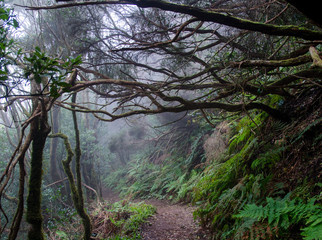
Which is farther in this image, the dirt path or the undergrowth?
the dirt path

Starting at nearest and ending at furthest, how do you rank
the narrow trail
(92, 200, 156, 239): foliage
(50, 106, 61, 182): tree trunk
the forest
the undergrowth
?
the forest, the undergrowth, the narrow trail, (92, 200, 156, 239): foliage, (50, 106, 61, 182): tree trunk

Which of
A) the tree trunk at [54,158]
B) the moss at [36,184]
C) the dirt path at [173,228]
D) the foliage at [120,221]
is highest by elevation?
the tree trunk at [54,158]

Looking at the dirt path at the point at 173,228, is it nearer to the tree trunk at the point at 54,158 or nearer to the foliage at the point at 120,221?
the foliage at the point at 120,221

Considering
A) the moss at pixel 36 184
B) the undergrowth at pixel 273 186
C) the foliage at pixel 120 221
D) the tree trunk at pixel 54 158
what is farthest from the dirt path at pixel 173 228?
the tree trunk at pixel 54 158

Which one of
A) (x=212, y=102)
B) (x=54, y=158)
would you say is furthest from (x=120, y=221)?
(x=54, y=158)

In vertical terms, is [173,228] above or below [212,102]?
below

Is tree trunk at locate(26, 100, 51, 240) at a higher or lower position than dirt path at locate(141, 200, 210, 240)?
higher

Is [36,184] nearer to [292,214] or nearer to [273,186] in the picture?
[292,214]

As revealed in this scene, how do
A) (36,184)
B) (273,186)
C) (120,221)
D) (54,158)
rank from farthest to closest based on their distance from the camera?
(54,158) < (120,221) < (273,186) < (36,184)

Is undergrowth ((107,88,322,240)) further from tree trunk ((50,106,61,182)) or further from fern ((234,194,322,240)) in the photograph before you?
tree trunk ((50,106,61,182))

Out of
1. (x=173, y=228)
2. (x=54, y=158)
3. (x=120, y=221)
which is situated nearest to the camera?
(x=173, y=228)

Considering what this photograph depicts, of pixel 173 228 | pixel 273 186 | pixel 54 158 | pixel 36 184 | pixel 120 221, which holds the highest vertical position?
pixel 54 158

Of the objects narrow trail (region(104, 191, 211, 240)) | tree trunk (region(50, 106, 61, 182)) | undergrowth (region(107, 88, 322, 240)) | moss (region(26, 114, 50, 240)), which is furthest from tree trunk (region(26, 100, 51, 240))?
tree trunk (region(50, 106, 61, 182))

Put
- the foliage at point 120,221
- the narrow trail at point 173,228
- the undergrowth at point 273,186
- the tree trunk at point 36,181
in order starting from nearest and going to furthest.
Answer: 1. the undergrowth at point 273,186
2. the tree trunk at point 36,181
3. the narrow trail at point 173,228
4. the foliage at point 120,221
